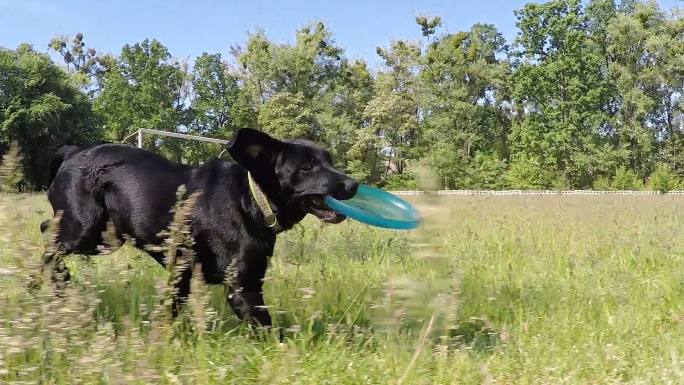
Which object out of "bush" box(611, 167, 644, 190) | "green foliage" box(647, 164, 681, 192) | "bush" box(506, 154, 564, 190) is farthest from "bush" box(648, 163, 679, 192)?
"bush" box(506, 154, 564, 190)

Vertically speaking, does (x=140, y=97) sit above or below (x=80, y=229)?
above

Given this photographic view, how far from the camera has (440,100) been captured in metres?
54.3

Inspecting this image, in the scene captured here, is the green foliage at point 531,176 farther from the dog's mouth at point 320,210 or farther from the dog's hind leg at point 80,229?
the dog's hind leg at point 80,229

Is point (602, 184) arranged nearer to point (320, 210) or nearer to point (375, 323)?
point (320, 210)

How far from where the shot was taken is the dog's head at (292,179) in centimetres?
385

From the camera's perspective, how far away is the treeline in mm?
49125

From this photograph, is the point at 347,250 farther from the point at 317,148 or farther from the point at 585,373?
the point at 585,373

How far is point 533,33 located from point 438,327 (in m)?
53.4

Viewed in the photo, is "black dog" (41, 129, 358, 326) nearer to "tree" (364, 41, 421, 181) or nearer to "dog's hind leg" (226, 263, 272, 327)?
"dog's hind leg" (226, 263, 272, 327)

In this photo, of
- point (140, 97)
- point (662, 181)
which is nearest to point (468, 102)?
point (662, 181)

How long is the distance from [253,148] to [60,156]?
1.96 m

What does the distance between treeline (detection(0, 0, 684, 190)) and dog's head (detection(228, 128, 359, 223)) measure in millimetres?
41033

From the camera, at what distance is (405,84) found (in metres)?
56.6

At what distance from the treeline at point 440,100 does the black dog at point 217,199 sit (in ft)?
134
